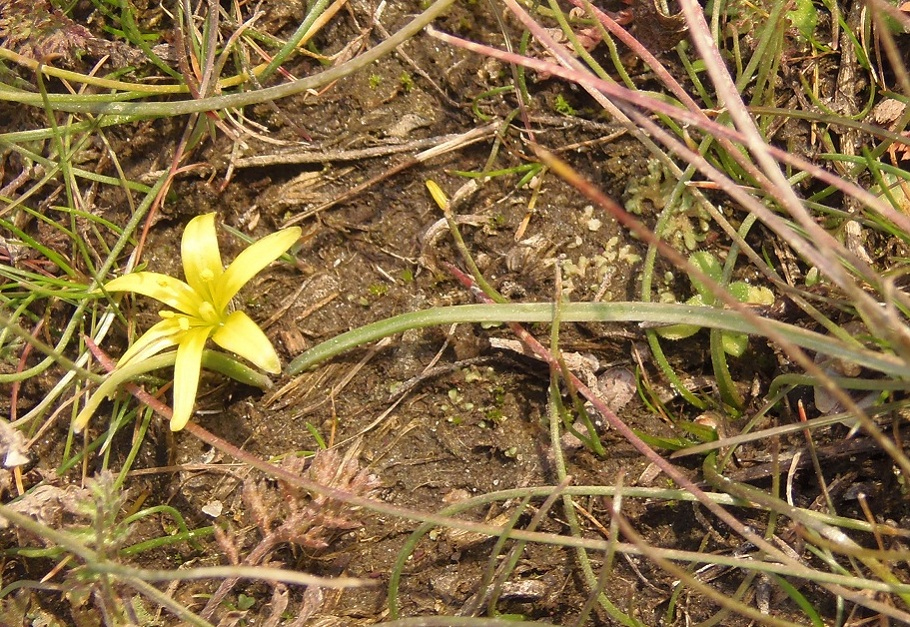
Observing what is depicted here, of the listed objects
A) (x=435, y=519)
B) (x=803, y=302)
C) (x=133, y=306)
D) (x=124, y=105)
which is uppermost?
(x=124, y=105)

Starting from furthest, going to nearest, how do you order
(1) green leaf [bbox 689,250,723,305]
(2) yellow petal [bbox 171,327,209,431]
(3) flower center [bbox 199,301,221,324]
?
(1) green leaf [bbox 689,250,723,305] → (3) flower center [bbox 199,301,221,324] → (2) yellow petal [bbox 171,327,209,431]

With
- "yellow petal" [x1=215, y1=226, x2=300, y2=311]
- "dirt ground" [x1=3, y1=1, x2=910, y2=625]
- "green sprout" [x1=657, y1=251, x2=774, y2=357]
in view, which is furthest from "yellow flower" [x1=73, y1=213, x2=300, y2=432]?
"green sprout" [x1=657, y1=251, x2=774, y2=357]

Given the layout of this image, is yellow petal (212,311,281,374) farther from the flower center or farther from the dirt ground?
the dirt ground

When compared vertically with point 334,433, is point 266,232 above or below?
above

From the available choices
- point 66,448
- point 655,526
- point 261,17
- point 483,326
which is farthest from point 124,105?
point 655,526

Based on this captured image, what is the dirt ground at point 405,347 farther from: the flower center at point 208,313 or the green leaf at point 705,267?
the flower center at point 208,313

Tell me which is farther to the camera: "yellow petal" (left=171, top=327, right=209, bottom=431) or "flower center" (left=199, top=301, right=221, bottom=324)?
"flower center" (left=199, top=301, right=221, bottom=324)

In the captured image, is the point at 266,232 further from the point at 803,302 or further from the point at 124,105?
the point at 803,302

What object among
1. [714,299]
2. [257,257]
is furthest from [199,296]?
[714,299]
